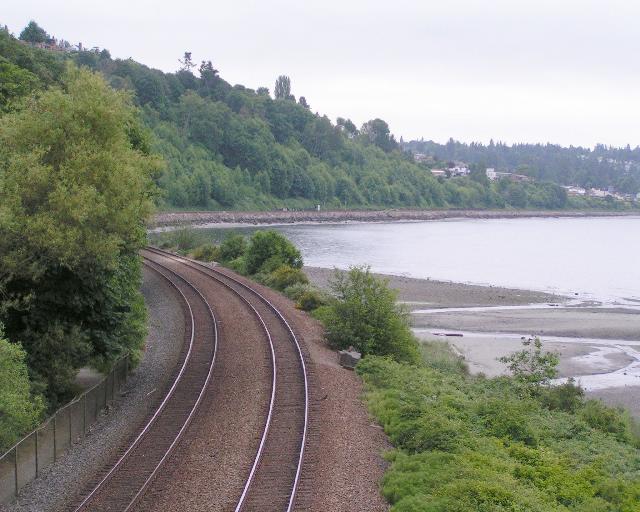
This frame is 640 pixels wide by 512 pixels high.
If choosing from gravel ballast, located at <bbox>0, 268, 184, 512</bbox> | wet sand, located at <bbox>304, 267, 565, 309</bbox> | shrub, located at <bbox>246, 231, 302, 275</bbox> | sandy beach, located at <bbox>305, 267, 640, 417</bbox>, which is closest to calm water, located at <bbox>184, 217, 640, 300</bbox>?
wet sand, located at <bbox>304, 267, 565, 309</bbox>

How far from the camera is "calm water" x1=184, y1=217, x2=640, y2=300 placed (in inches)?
2894

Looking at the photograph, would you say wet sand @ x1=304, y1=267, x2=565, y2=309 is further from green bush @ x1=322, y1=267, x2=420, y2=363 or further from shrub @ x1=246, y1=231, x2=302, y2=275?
green bush @ x1=322, y1=267, x2=420, y2=363

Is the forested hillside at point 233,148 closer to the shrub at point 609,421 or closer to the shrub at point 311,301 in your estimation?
the shrub at point 311,301

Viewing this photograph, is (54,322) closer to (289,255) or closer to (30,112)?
(30,112)

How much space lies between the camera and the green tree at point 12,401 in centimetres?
1481

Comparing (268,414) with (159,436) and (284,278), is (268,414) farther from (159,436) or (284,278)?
(284,278)

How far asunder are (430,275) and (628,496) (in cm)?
5805

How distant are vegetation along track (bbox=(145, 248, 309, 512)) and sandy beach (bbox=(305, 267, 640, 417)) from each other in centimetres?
1112

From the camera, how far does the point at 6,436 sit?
1495 centimetres

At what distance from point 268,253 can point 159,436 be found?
31.7 meters

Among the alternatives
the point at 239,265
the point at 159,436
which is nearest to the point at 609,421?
the point at 159,436

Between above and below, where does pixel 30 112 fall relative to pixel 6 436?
above

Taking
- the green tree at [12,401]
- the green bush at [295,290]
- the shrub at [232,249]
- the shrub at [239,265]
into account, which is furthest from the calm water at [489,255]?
the green tree at [12,401]

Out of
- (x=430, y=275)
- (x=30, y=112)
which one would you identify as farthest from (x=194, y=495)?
(x=430, y=275)
